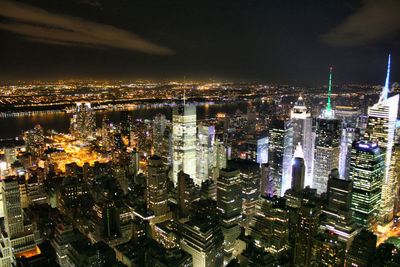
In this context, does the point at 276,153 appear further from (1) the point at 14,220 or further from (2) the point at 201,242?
(1) the point at 14,220

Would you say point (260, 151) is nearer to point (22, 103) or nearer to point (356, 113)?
point (356, 113)

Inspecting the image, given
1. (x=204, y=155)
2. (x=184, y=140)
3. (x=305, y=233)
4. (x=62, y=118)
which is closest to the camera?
(x=305, y=233)

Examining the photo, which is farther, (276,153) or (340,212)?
(276,153)

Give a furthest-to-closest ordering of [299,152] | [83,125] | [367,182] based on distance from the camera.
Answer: [83,125], [299,152], [367,182]

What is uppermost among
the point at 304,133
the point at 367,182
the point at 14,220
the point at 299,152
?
the point at 304,133

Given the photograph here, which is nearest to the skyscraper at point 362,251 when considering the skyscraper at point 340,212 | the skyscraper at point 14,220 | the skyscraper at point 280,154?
the skyscraper at point 340,212

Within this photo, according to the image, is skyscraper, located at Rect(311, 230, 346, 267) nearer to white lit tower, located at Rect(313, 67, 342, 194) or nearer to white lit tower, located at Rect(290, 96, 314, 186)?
white lit tower, located at Rect(313, 67, 342, 194)

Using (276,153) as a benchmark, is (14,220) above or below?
below

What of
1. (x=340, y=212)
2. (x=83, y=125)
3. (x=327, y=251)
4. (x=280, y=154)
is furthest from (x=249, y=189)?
(x=83, y=125)
